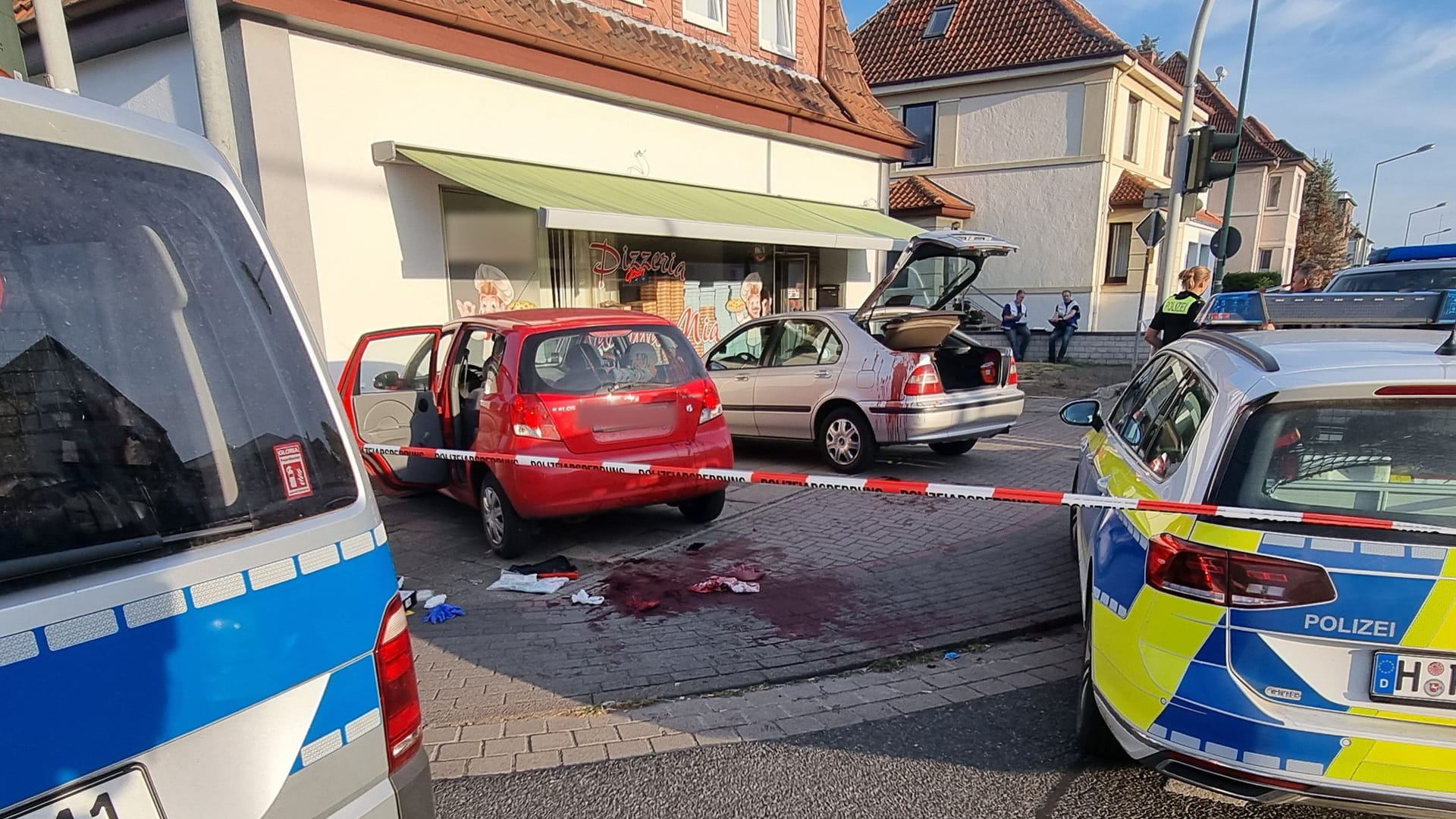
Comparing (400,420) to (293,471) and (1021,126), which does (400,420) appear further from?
(1021,126)

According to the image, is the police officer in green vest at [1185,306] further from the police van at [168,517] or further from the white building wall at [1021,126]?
the white building wall at [1021,126]

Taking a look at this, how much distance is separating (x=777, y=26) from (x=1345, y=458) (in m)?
13.2

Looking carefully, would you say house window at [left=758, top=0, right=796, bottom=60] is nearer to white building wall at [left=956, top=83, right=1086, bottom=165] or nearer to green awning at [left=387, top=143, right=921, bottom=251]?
green awning at [left=387, top=143, right=921, bottom=251]

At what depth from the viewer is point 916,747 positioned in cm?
315

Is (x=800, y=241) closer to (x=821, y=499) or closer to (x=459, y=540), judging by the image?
(x=821, y=499)

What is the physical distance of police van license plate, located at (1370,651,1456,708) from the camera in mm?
2107

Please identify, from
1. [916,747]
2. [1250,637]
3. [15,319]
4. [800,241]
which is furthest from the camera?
[800,241]

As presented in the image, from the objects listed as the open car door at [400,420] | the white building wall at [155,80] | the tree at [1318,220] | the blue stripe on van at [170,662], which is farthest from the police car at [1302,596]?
the tree at [1318,220]

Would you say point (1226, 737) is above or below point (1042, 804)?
above

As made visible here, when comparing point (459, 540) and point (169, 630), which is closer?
point (169, 630)

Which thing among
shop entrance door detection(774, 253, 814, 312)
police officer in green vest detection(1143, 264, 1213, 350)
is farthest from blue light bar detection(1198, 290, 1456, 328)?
shop entrance door detection(774, 253, 814, 312)

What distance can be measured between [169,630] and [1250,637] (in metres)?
2.64

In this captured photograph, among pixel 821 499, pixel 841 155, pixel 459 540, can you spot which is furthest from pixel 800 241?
pixel 459 540

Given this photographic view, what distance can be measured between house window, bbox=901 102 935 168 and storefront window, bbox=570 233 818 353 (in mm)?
10891
